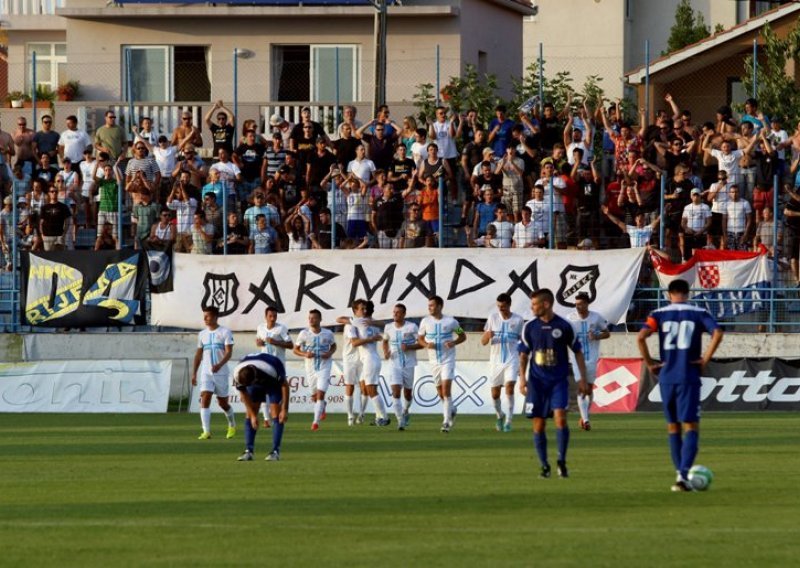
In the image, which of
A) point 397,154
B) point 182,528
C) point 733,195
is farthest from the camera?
point 397,154

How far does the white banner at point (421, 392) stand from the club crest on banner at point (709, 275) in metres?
3.96

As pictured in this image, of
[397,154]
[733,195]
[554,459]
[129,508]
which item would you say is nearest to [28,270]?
[397,154]

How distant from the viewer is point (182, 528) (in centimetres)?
1249

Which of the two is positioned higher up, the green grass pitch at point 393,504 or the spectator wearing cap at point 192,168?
the spectator wearing cap at point 192,168

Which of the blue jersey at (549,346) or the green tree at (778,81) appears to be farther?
the green tree at (778,81)

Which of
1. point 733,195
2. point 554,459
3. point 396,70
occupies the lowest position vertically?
point 554,459

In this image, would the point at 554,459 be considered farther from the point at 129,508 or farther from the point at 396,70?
the point at 396,70

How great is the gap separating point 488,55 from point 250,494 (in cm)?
3087

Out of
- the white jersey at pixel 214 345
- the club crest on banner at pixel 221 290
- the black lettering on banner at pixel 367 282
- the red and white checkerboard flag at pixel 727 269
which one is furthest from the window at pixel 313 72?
the white jersey at pixel 214 345

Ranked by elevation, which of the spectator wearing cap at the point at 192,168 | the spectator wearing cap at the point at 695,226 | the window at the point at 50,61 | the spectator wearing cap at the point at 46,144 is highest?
the window at the point at 50,61

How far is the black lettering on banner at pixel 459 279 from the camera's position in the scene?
3027 cm

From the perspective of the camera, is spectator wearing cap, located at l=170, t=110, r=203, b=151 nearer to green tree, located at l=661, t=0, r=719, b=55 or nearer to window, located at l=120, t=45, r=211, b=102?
window, located at l=120, t=45, r=211, b=102

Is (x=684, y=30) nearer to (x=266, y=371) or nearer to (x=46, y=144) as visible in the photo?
(x=46, y=144)

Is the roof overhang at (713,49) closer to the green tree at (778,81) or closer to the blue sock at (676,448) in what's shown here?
the green tree at (778,81)
